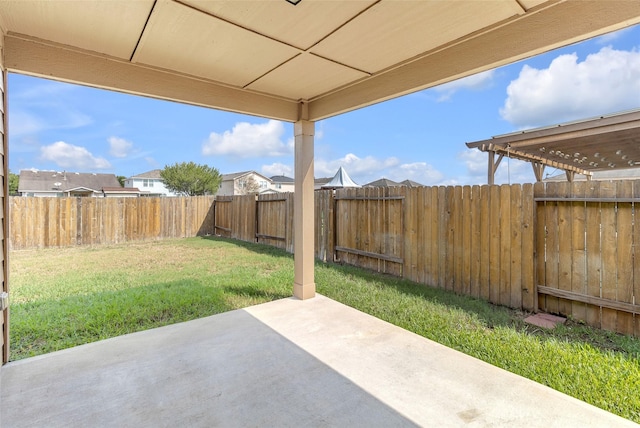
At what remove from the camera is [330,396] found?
1980 millimetres

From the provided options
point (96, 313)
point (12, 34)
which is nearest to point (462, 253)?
point (96, 313)

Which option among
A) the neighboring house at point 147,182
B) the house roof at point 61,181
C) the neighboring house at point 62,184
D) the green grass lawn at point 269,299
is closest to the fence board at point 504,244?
the green grass lawn at point 269,299

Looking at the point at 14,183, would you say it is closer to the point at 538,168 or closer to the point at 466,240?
the point at 466,240

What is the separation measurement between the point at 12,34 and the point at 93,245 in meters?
8.34

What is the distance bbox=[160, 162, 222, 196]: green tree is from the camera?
28.3 meters

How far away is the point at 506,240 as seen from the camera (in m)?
3.77

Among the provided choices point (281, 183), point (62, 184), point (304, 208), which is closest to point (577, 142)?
point (304, 208)

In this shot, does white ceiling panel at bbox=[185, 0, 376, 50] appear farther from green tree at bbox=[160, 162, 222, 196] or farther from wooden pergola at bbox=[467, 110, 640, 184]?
green tree at bbox=[160, 162, 222, 196]

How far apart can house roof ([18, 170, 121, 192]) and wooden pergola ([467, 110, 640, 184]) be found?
30.7 metres

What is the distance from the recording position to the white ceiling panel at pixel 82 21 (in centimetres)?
177

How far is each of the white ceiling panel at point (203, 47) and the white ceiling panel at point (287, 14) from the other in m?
0.10

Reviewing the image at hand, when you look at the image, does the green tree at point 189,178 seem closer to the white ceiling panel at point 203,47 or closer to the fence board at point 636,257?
the white ceiling panel at point 203,47

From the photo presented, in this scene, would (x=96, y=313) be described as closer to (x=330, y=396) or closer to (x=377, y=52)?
(x=330, y=396)

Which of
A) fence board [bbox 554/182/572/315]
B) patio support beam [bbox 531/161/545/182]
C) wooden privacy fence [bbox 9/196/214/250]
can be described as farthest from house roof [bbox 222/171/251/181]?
fence board [bbox 554/182/572/315]
